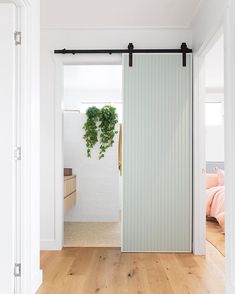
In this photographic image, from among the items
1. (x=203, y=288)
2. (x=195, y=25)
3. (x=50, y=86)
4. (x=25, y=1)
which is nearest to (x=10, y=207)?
(x=25, y=1)

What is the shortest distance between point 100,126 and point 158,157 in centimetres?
189

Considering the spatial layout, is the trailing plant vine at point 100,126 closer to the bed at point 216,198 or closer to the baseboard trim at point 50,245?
the bed at point 216,198

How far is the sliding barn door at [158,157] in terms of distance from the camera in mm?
3748

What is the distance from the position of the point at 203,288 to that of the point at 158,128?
1.77 meters

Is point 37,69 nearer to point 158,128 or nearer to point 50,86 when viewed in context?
point 50,86

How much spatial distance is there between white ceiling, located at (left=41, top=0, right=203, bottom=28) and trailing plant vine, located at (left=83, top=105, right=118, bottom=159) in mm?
1765

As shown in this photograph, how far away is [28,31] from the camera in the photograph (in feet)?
8.04

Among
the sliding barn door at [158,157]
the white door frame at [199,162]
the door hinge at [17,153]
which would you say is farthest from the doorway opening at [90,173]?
the door hinge at [17,153]

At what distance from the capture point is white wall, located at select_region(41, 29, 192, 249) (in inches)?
152

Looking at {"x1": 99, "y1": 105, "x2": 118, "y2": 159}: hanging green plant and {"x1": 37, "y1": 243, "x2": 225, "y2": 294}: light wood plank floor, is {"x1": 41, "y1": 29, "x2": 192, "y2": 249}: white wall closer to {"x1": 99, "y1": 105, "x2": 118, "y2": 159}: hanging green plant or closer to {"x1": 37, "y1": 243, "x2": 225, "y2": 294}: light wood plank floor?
{"x1": 37, "y1": 243, "x2": 225, "y2": 294}: light wood plank floor

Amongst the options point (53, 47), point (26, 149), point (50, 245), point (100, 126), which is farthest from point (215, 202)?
point (26, 149)

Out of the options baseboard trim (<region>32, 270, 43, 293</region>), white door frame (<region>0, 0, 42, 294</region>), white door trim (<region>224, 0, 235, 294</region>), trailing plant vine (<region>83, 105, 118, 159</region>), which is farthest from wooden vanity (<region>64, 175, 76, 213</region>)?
white door trim (<region>224, 0, 235, 294</region>)

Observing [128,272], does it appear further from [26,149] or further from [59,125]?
[59,125]

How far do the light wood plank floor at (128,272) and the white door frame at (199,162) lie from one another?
22 centimetres
